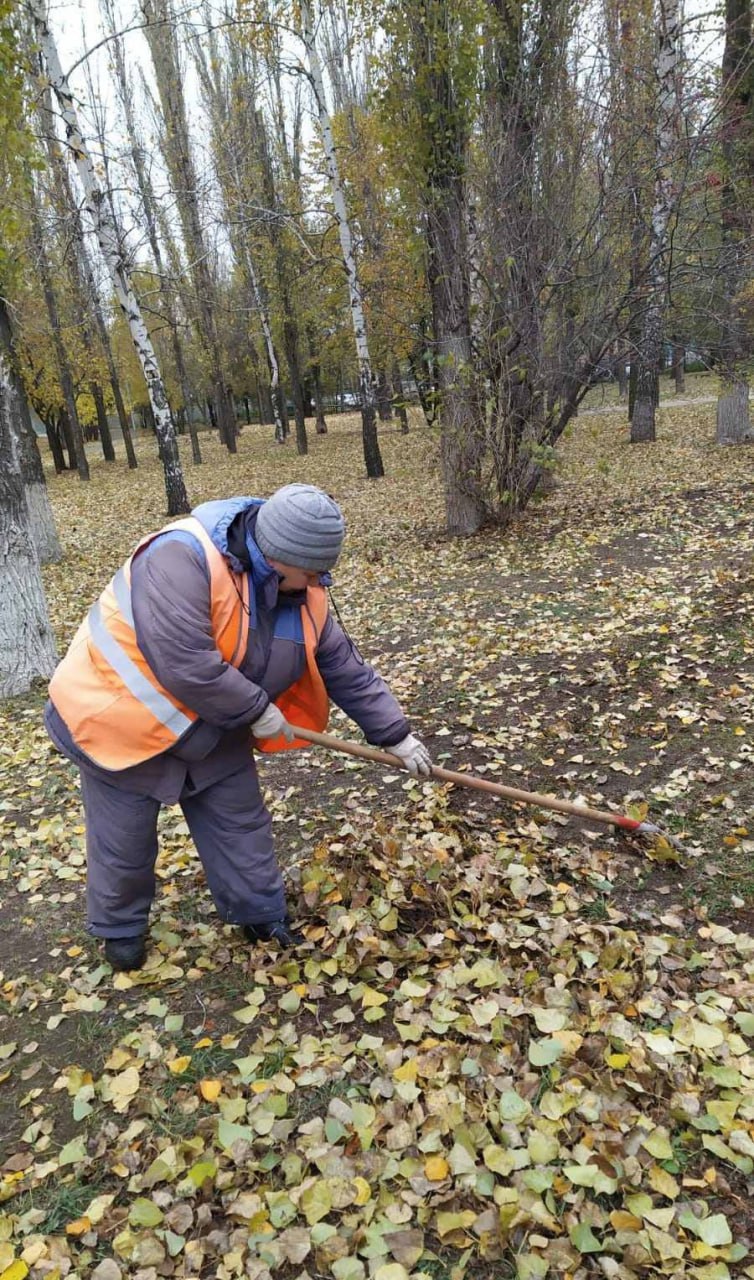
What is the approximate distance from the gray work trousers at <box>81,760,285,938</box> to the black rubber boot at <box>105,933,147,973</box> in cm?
4

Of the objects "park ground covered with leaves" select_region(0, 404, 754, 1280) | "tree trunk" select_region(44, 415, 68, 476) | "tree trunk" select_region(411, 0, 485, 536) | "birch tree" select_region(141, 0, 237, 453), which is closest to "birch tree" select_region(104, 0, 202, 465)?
"birch tree" select_region(141, 0, 237, 453)

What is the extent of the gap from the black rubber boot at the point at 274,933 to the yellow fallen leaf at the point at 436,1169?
0.98m

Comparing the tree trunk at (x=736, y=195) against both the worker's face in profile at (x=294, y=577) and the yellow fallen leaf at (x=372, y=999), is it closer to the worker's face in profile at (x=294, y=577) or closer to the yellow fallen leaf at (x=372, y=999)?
the worker's face in profile at (x=294, y=577)

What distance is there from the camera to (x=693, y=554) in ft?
22.7

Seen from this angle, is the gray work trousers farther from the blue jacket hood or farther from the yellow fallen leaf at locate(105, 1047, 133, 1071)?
the blue jacket hood

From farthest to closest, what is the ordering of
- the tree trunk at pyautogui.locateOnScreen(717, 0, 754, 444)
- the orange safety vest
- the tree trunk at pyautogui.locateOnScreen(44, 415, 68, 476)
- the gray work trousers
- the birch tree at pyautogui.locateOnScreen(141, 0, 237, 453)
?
1. the tree trunk at pyautogui.locateOnScreen(44, 415, 68, 476)
2. the birch tree at pyautogui.locateOnScreen(141, 0, 237, 453)
3. the tree trunk at pyautogui.locateOnScreen(717, 0, 754, 444)
4. the gray work trousers
5. the orange safety vest

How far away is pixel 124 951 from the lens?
274cm

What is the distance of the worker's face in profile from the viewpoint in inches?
92.8

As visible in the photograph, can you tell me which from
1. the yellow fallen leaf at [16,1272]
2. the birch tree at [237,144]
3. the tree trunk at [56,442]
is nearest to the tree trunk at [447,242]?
the yellow fallen leaf at [16,1272]

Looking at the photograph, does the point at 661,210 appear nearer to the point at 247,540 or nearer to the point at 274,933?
the point at 247,540

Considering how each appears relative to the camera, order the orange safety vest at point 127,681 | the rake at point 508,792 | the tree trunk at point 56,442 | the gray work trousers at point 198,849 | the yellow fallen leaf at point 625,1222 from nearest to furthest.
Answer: the yellow fallen leaf at point 625,1222 → the orange safety vest at point 127,681 → the gray work trousers at point 198,849 → the rake at point 508,792 → the tree trunk at point 56,442

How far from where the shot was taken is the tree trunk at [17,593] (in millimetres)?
5180

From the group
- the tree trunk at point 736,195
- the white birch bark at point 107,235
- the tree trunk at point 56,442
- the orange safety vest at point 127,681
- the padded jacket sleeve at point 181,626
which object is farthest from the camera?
the tree trunk at point 56,442

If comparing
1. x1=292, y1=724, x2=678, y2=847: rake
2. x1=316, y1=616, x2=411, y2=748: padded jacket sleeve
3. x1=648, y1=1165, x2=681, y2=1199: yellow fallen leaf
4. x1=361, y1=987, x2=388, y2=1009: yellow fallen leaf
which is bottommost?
x1=648, y1=1165, x2=681, y2=1199: yellow fallen leaf
